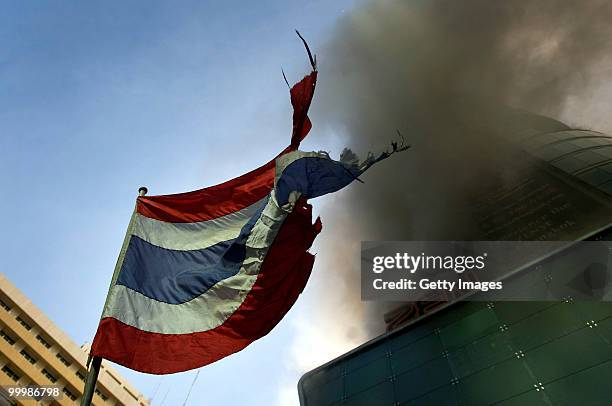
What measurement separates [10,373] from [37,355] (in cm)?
236

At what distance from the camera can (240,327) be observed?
6641mm

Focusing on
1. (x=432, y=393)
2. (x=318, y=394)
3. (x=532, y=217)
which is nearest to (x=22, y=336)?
(x=318, y=394)

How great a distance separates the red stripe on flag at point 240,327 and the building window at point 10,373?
3434cm

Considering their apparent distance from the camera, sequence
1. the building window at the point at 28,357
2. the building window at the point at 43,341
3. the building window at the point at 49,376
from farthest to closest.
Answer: the building window at the point at 43,341 → the building window at the point at 49,376 → the building window at the point at 28,357

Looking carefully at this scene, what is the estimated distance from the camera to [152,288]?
259 inches

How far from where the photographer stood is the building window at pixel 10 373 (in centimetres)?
3192

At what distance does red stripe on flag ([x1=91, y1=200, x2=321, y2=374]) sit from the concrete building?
106ft

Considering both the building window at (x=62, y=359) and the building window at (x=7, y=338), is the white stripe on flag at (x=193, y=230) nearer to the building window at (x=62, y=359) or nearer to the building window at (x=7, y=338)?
the building window at (x=7, y=338)

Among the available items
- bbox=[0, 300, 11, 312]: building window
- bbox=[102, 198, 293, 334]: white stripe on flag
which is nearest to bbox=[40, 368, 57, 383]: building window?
bbox=[0, 300, 11, 312]: building window

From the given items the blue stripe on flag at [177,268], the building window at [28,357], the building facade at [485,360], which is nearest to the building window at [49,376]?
the building window at [28,357]

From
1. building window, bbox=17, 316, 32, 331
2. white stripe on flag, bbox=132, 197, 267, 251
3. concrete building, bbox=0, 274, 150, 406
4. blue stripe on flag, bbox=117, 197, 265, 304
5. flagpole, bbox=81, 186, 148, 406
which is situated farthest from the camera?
building window, bbox=17, 316, 32, 331

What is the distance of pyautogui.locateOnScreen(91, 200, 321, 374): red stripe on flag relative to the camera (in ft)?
19.1

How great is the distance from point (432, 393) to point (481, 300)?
3333 millimetres

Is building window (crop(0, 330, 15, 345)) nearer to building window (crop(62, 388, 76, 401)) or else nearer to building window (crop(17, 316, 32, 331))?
building window (crop(17, 316, 32, 331))
